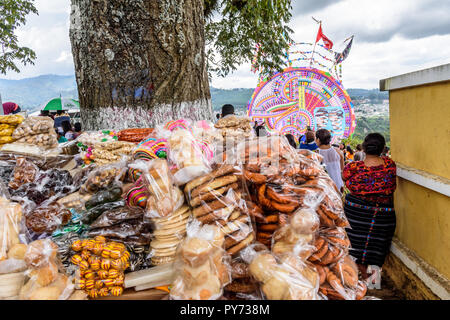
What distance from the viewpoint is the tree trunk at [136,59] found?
215 cm

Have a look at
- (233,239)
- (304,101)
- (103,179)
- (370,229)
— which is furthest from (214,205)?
(304,101)

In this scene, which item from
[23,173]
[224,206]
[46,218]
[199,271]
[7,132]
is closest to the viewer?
[199,271]

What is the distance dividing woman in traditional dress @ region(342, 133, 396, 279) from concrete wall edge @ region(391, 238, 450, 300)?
0.12m

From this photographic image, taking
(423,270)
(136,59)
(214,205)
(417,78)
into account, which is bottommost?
(423,270)

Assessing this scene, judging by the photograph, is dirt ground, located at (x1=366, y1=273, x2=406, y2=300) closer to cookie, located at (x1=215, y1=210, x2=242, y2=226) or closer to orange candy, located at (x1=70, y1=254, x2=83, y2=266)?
cookie, located at (x1=215, y1=210, x2=242, y2=226)

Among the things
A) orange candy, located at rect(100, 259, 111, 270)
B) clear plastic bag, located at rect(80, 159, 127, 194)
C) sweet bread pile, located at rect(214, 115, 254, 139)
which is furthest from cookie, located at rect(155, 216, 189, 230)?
sweet bread pile, located at rect(214, 115, 254, 139)

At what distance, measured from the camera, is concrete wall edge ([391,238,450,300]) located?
7.59ft

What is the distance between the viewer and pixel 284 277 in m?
1.08

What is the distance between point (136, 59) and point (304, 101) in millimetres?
11407

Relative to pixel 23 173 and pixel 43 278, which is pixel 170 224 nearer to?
pixel 43 278

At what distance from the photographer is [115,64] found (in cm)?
220

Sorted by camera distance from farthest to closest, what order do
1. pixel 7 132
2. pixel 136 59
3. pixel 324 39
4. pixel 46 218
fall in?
pixel 324 39 → pixel 7 132 → pixel 136 59 → pixel 46 218
